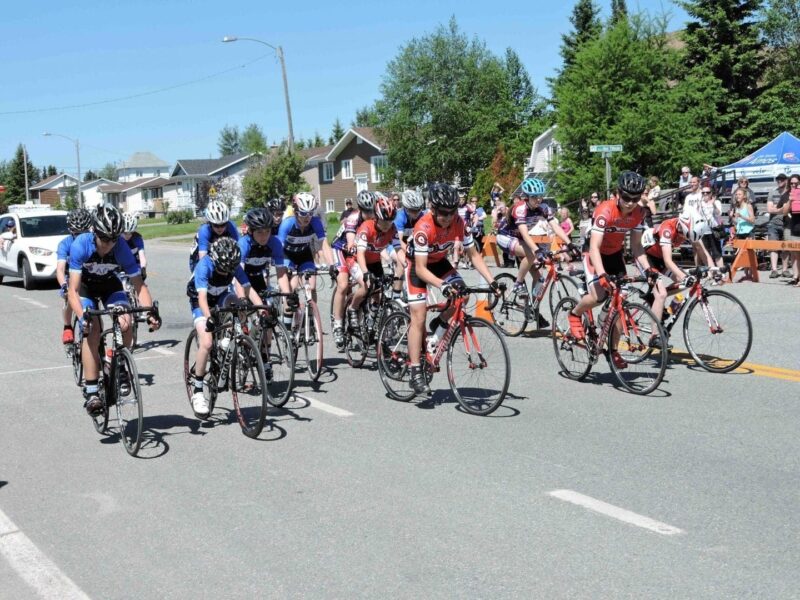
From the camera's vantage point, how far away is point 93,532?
5.60m

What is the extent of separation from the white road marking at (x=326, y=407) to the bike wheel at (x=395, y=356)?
1.98 ft

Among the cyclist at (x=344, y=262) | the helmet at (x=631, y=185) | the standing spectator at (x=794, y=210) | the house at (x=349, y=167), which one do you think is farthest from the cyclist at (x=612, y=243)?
the house at (x=349, y=167)

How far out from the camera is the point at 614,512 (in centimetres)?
554

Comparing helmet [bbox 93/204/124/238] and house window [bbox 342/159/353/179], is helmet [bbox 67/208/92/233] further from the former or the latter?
house window [bbox 342/159/353/179]

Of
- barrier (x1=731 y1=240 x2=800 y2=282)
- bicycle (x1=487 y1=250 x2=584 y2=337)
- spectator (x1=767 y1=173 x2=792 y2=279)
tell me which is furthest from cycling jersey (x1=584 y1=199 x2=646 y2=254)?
spectator (x1=767 y1=173 x2=792 y2=279)

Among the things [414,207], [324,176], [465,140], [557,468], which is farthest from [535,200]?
[324,176]

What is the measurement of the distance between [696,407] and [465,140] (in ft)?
207

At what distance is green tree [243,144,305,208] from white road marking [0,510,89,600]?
5403 cm

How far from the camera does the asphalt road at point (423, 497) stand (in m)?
4.72

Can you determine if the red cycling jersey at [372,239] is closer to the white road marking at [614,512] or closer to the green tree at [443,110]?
the white road marking at [614,512]

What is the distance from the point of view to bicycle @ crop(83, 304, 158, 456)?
24.1 ft

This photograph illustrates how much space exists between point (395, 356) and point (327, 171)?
82.4 metres

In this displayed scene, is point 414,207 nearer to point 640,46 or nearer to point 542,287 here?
point 542,287

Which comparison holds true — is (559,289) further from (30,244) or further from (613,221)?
(30,244)
